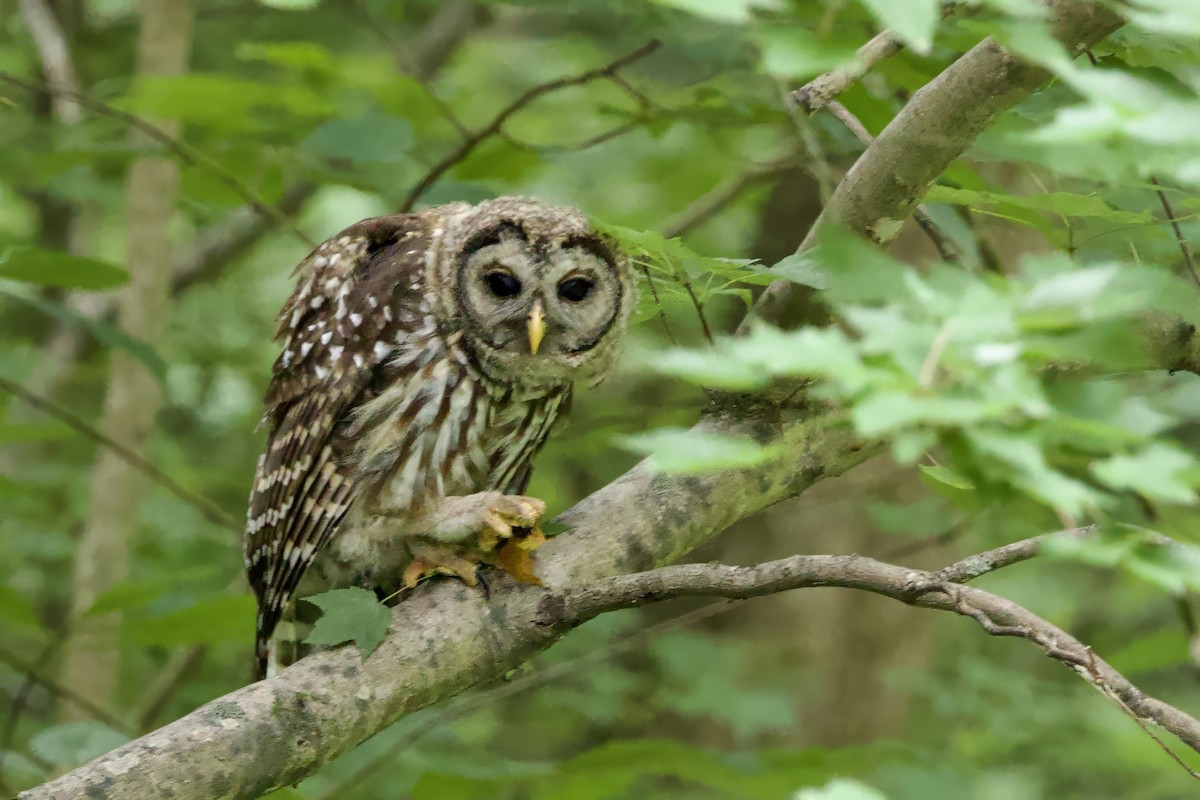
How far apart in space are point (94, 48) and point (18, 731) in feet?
11.2

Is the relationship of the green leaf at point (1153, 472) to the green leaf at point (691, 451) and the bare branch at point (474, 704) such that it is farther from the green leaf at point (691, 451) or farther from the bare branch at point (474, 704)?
A: the bare branch at point (474, 704)

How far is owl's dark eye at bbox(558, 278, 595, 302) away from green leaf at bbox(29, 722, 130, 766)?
158 centimetres

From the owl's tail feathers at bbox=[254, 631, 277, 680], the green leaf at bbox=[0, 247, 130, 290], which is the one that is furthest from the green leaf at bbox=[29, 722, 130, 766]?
the green leaf at bbox=[0, 247, 130, 290]

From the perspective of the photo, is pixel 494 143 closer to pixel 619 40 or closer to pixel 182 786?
pixel 619 40

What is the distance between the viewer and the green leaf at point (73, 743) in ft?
9.79

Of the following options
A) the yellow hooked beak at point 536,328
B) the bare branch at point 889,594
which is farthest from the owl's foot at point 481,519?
the yellow hooked beak at point 536,328

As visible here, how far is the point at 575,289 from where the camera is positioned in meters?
3.05

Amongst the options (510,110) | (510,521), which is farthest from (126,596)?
(510,110)

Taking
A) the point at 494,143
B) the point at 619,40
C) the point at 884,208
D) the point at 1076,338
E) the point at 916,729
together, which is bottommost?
the point at 916,729

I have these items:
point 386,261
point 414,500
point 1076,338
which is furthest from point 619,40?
point 1076,338

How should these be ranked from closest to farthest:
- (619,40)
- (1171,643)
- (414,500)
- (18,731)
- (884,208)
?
(884,208) < (414,500) < (1171,643) < (18,731) < (619,40)

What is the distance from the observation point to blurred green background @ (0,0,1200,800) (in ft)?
8.22

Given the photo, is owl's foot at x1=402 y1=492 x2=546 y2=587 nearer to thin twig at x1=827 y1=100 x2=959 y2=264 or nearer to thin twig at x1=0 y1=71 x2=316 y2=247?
thin twig at x1=827 y1=100 x2=959 y2=264

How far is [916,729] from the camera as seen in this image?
5.84 meters
